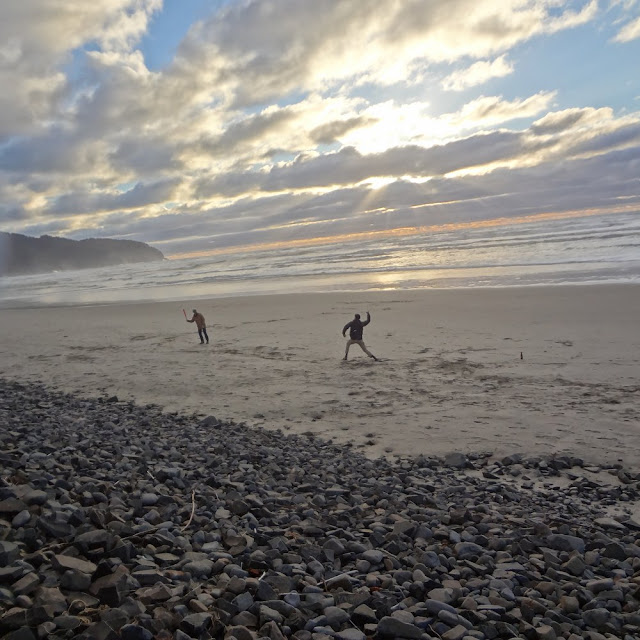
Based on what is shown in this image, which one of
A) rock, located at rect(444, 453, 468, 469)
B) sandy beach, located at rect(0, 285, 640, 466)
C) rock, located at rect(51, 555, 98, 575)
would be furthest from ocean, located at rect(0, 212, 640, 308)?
rock, located at rect(51, 555, 98, 575)

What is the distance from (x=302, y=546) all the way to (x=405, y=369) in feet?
30.7

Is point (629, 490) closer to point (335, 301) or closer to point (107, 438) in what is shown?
point (107, 438)

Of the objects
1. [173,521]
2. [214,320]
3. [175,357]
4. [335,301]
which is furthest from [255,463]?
[335,301]

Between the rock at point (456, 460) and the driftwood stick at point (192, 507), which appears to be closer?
the driftwood stick at point (192, 507)

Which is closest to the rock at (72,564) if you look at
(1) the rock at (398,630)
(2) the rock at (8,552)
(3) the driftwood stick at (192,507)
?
(2) the rock at (8,552)

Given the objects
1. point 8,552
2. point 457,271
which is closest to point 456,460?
point 8,552

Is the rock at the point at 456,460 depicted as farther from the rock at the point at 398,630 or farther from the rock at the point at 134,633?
the rock at the point at 134,633

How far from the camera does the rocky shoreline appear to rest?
3330mm

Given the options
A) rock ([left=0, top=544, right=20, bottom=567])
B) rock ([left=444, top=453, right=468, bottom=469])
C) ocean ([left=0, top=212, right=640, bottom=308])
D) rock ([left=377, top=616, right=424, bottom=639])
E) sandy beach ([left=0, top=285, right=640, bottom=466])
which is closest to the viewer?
rock ([left=377, top=616, right=424, bottom=639])

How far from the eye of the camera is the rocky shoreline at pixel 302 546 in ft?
10.9

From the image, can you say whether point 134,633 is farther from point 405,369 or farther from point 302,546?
point 405,369

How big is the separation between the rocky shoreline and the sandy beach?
1.80 m

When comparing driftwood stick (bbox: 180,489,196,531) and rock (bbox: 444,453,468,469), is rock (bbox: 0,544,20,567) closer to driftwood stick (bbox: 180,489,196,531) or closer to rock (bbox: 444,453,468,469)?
driftwood stick (bbox: 180,489,196,531)

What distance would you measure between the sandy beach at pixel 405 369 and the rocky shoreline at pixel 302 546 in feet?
5.89
